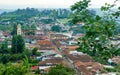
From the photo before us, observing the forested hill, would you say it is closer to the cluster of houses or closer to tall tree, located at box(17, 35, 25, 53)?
the cluster of houses

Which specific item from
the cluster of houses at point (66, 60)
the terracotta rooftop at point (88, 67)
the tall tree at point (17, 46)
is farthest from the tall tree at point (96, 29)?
the tall tree at point (17, 46)

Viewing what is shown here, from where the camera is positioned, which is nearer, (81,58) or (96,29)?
(96,29)

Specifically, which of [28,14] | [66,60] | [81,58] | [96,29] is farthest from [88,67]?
[28,14]

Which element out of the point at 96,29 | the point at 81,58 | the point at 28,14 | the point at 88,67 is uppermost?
the point at 96,29

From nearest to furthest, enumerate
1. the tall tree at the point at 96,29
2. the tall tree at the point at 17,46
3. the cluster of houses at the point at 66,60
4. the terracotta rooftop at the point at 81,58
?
1. the tall tree at the point at 96,29
2. the cluster of houses at the point at 66,60
3. the terracotta rooftop at the point at 81,58
4. the tall tree at the point at 17,46

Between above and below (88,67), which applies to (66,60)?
below

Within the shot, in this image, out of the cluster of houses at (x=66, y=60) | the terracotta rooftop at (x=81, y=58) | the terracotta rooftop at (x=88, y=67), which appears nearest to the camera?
the terracotta rooftop at (x=88, y=67)

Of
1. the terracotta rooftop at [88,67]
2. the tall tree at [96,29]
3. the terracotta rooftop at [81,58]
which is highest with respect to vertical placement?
the tall tree at [96,29]

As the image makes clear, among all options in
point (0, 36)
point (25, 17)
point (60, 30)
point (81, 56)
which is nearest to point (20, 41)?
point (81, 56)

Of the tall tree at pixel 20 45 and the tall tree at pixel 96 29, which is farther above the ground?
the tall tree at pixel 96 29

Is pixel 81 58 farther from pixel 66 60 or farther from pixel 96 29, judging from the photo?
pixel 96 29

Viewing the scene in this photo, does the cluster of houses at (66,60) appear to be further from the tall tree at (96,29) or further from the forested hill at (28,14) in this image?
the forested hill at (28,14)
